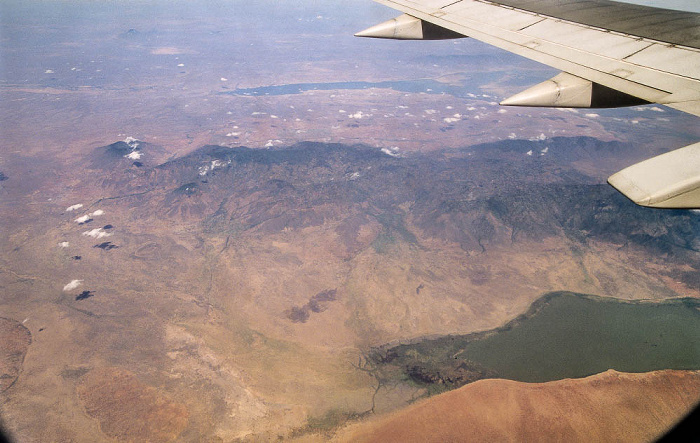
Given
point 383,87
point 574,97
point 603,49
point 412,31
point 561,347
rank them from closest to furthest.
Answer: point 574,97 < point 603,49 < point 412,31 < point 561,347 < point 383,87

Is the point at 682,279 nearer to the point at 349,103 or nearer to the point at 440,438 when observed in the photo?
the point at 440,438

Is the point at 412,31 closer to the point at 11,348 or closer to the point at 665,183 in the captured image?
the point at 665,183

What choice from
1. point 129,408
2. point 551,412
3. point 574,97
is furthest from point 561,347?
point 129,408

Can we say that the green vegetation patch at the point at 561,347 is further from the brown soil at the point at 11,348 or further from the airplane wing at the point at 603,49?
the brown soil at the point at 11,348

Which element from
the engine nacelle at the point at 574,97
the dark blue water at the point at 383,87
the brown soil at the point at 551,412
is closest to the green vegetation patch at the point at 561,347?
the brown soil at the point at 551,412

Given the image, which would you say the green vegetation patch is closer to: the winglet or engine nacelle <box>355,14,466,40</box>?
engine nacelle <box>355,14,466,40</box>

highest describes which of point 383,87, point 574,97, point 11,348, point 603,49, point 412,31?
point 412,31
